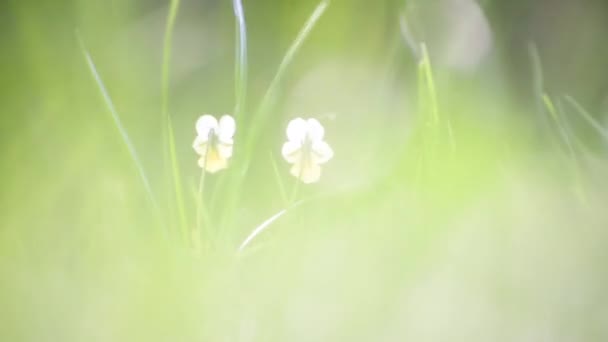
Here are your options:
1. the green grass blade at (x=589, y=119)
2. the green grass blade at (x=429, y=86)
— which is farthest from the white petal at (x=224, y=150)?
the green grass blade at (x=589, y=119)

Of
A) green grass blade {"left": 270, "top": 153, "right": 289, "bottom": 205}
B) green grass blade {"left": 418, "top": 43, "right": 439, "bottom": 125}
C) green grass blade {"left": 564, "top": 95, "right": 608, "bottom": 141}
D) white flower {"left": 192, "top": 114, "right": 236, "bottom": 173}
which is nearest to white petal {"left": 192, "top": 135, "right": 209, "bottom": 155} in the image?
white flower {"left": 192, "top": 114, "right": 236, "bottom": 173}

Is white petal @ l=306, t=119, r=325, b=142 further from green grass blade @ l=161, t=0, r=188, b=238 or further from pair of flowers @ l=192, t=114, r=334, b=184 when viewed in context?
green grass blade @ l=161, t=0, r=188, b=238

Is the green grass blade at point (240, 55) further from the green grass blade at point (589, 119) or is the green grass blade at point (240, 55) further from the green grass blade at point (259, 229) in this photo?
the green grass blade at point (589, 119)

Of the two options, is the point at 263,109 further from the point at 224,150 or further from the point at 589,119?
the point at 589,119

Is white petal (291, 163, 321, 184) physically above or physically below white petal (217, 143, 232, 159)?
below

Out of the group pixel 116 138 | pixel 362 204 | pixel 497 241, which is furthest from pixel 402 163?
pixel 116 138

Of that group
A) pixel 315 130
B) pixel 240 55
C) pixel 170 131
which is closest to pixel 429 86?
pixel 315 130
